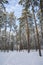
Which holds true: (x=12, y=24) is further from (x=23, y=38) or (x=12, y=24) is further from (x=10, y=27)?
(x=23, y=38)

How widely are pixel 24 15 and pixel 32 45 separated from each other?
41320 millimetres

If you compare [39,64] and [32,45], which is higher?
[39,64]

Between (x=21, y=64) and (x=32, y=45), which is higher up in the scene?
(x=21, y=64)

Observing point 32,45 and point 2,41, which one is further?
point 32,45

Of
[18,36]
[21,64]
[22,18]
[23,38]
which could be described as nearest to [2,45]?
[18,36]

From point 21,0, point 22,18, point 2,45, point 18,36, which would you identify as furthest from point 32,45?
point 21,0

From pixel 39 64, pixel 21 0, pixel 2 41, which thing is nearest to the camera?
pixel 39 64

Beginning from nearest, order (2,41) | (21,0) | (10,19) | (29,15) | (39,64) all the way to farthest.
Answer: (39,64) → (21,0) → (29,15) → (10,19) → (2,41)

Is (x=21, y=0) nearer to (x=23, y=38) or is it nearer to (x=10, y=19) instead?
(x=10, y=19)

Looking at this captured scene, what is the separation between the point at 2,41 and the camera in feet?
201

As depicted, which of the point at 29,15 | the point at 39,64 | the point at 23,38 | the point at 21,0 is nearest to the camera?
the point at 39,64

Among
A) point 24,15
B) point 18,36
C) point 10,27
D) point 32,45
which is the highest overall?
point 24,15

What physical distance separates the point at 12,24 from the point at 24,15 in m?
16.7

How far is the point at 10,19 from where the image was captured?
166ft
